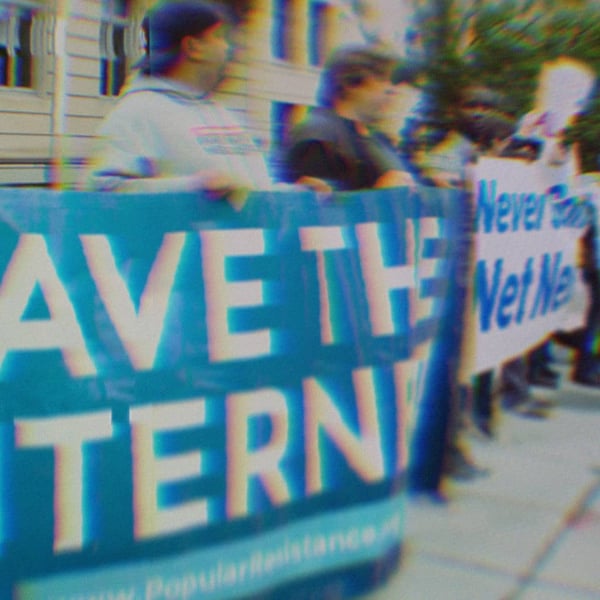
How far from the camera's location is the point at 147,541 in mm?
2197

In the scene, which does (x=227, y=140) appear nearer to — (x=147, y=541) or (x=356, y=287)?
(x=356, y=287)

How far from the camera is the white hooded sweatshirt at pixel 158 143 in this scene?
2516 mm

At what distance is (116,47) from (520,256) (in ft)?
22.6

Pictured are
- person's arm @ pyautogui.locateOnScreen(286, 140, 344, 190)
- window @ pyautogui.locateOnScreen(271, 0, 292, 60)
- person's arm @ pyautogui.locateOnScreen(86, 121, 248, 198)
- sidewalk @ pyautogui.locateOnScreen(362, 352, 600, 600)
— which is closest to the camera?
person's arm @ pyautogui.locateOnScreen(86, 121, 248, 198)

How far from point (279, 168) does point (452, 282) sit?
90 centimetres

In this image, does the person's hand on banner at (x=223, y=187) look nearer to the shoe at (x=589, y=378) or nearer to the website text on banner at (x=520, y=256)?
the website text on banner at (x=520, y=256)

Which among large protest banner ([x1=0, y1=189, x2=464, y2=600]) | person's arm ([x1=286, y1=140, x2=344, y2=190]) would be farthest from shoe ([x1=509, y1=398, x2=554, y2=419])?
large protest banner ([x1=0, y1=189, x2=464, y2=600])

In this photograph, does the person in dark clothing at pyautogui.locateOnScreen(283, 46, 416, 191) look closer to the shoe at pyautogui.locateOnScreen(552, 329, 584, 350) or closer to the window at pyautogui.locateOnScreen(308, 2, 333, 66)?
the shoe at pyautogui.locateOnScreen(552, 329, 584, 350)

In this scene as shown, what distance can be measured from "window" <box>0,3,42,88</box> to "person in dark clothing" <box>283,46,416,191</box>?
642cm

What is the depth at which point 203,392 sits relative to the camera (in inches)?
88.4

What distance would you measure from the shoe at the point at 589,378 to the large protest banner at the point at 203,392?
10.0 ft

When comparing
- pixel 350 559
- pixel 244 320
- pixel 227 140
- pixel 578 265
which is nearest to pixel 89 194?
pixel 244 320

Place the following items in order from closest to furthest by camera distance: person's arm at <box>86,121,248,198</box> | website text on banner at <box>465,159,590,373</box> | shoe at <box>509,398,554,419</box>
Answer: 1. person's arm at <box>86,121,248,198</box>
2. website text on banner at <box>465,159,590,373</box>
3. shoe at <box>509,398,554,419</box>

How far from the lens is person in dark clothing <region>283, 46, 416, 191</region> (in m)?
3.32
